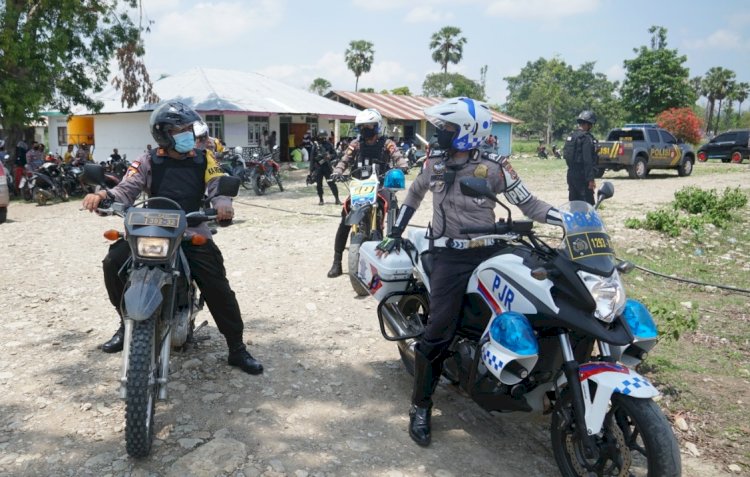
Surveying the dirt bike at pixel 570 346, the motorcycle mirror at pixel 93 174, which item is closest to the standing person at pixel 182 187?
the motorcycle mirror at pixel 93 174

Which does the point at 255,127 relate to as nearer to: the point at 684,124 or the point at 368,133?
the point at 684,124

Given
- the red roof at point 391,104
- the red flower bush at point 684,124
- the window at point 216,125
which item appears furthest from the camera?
the red roof at point 391,104

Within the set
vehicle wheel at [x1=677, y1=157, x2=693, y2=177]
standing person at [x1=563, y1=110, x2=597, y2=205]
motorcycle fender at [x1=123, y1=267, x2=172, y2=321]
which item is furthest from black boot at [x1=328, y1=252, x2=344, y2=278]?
vehicle wheel at [x1=677, y1=157, x2=693, y2=177]

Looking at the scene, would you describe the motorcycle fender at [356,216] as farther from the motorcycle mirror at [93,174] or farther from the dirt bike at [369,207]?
the motorcycle mirror at [93,174]

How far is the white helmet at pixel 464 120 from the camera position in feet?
11.4

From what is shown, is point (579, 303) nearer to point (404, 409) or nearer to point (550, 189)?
point (404, 409)

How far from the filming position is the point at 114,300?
3.92 metres

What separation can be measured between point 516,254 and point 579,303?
556 millimetres

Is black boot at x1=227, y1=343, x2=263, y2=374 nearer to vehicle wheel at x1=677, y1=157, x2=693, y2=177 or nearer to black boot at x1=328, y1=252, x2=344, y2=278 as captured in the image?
black boot at x1=328, y1=252, x2=344, y2=278

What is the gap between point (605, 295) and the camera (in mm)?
2705

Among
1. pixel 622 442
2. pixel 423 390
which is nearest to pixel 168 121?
pixel 423 390

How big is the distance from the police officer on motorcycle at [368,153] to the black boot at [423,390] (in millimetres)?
3543

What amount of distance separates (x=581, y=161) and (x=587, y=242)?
7.31 m

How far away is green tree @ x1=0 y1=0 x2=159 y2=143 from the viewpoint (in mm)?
14891
